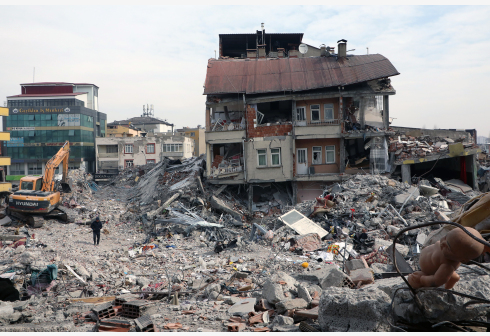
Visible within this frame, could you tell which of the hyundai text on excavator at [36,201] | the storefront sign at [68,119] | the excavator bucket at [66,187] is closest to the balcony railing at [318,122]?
the hyundai text on excavator at [36,201]

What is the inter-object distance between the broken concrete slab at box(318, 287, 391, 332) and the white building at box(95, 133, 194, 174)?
43537 mm

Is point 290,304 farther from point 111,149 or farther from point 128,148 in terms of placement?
point 111,149

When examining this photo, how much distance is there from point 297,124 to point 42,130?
1648 inches

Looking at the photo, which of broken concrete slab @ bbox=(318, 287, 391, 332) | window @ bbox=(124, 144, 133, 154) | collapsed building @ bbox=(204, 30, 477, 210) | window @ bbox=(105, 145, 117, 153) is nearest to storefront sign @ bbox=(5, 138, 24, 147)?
window @ bbox=(105, 145, 117, 153)

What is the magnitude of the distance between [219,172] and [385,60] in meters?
13.6

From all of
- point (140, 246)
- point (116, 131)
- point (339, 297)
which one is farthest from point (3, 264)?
point (116, 131)

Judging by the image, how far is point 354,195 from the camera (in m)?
17.6

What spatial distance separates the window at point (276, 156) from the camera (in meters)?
23.6

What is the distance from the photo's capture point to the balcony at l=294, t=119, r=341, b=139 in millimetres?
23250

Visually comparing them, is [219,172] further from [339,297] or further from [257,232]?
[339,297]

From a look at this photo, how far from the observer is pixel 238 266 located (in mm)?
11852

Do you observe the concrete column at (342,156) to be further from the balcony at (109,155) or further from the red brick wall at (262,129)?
the balcony at (109,155)

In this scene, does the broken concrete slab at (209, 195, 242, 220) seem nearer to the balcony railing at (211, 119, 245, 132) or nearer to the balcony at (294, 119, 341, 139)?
the balcony railing at (211, 119, 245, 132)

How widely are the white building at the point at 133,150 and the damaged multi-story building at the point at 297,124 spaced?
2443 centimetres
